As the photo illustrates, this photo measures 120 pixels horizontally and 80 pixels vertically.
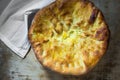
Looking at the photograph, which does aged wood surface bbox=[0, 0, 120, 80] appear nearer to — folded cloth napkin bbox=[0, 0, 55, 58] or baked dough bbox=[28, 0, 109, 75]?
folded cloth napkin bbox=[0, 0, 55, 58]

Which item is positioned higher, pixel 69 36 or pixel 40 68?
pixel 69 36

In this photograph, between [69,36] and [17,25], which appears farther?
[17,25]

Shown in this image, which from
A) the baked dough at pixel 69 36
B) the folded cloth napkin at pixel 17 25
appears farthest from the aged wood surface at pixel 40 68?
the baked dough at pixel 69 36

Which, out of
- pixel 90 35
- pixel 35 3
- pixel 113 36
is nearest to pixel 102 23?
pixel 90 35

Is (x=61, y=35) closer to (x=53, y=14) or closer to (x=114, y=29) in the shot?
(x=53, y=14)

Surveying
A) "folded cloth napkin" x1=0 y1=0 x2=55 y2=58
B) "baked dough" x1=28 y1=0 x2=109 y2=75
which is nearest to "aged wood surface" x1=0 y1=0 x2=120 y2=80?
"folded cloth napkin" x1=0 y1=0 x2=55 y2=58
